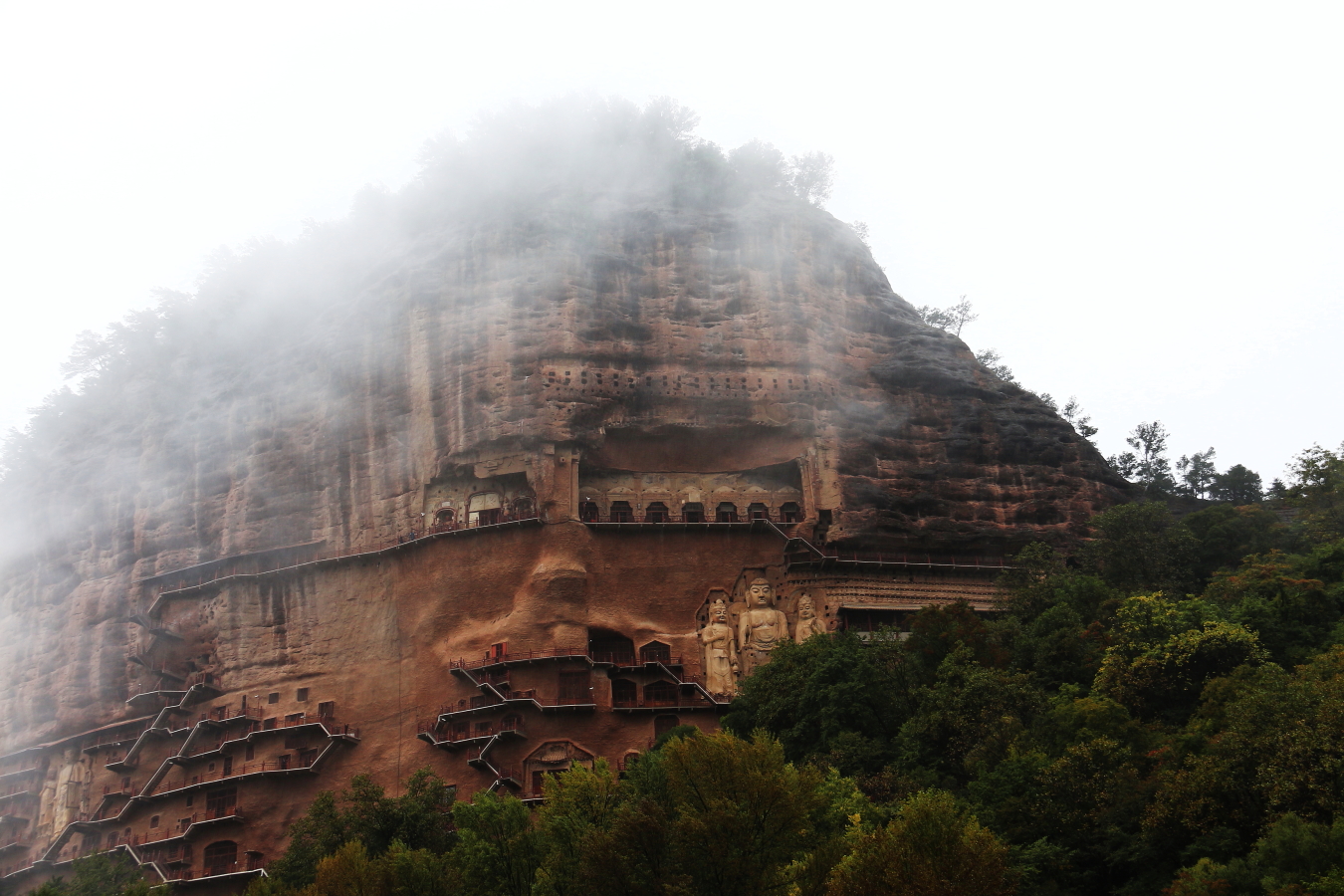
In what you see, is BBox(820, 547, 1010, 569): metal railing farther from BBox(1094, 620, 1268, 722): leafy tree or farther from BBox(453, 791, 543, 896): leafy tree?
BBox(453, 791, 543, 896): leafy tree

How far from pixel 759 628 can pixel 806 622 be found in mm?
1516

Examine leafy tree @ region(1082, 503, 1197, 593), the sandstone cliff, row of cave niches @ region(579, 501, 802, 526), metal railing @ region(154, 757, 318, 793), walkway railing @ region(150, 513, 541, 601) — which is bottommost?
metal railing @ region(154, 757, 318, 793)

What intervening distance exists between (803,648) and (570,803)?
13.3 metres

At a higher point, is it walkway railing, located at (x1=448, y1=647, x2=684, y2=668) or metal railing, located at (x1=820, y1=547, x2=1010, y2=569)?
metal railing, located at (x1=820, y1=547, x2=1010, y2=569)

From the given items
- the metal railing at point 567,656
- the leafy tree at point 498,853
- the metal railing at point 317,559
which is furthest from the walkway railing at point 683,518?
the leafy tree at point 498,853

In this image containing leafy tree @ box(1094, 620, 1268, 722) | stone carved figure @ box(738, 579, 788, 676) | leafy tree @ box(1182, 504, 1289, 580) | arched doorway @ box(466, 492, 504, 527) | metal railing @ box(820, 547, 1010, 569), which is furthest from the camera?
metal railing @ box(820, 547, 1010, 569)

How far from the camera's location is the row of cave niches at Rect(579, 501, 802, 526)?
45938 mm

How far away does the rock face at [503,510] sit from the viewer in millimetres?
42950

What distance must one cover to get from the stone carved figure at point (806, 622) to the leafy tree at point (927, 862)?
2114cm

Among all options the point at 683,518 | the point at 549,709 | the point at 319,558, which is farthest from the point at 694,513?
the point at 319,558

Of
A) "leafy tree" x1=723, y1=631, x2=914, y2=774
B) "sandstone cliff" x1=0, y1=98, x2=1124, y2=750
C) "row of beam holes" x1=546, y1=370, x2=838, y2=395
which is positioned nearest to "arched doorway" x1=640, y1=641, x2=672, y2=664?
"leafy tree" x1=723, y1=631, x2=914, y2=774

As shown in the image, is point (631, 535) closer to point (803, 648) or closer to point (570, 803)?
point (803, 648)

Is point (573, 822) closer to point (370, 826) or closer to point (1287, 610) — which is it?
point (370, 826)

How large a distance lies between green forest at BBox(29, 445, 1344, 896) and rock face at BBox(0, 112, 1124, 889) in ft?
11.2
